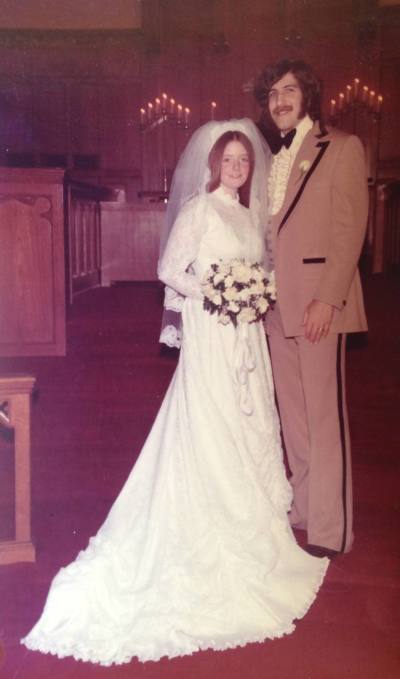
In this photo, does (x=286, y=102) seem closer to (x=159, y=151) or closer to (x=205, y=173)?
(x=205, y=173)

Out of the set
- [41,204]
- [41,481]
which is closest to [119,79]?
[41,204]

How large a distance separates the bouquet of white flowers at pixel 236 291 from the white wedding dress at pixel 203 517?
3.0 inches

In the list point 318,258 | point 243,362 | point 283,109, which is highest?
point 283,109

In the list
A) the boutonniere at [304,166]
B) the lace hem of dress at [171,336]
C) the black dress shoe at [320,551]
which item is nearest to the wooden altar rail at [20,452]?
the lace hem of dress at [171,336]

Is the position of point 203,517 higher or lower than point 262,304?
lower

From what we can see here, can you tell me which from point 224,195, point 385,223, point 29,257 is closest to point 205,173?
point 224,195

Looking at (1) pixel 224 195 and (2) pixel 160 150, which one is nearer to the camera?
(1) pixel 224 195

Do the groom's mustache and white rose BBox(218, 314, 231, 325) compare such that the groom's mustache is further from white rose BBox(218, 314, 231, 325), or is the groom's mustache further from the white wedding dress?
white rose BBox(218, 314, 231, 325)

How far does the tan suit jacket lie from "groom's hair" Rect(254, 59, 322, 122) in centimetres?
7

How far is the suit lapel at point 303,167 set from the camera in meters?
2.69

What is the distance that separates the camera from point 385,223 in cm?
1077

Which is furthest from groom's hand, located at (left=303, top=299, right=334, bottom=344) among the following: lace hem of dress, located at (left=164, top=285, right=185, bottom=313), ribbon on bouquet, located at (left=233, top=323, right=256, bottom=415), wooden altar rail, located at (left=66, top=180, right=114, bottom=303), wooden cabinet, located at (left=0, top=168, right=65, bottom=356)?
wooden altar rail, located at (left=66, top=180, right=114, bottom=303)

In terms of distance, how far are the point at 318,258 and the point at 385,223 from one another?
8.43 meters

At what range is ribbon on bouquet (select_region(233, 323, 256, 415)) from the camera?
2619 mm
